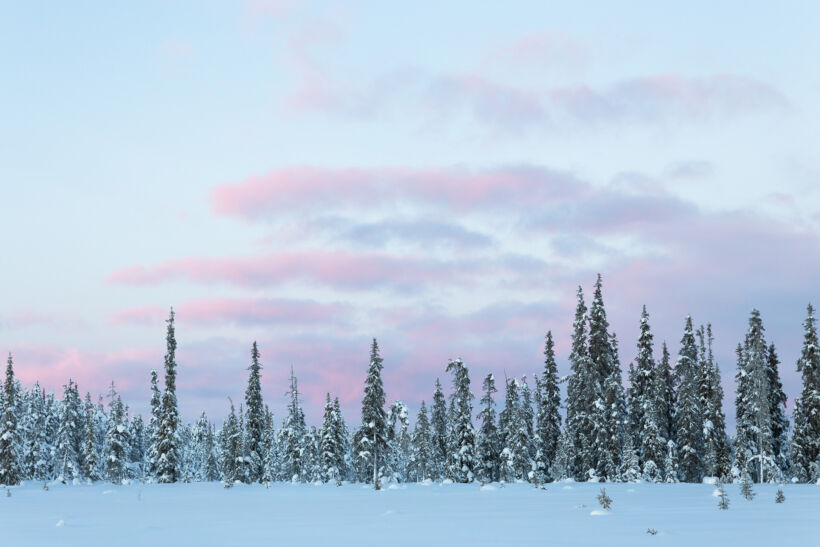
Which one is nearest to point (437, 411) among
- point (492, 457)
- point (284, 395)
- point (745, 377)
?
point (492, 457)

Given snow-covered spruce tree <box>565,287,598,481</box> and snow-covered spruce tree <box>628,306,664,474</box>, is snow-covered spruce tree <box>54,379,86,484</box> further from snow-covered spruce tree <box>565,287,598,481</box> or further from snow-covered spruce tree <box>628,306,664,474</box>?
snow-covered spruce tree <box>628,306,664,474</box>

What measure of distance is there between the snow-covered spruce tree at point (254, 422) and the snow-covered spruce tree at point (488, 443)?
24774mm

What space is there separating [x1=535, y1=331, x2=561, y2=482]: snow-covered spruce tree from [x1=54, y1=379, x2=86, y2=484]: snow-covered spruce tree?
2339 inches

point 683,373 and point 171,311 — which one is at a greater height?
point 171,311

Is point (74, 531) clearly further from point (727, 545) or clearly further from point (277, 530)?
point (727, 545)

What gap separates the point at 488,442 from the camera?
8162 centimetres

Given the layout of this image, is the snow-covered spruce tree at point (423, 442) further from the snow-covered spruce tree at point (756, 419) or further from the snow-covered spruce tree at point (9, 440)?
the snow-covered spruce tree at point (9, 440)

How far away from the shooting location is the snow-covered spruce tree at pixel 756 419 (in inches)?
2655

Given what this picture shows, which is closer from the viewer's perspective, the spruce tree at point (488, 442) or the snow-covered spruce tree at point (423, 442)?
the spruce tree at point (488, 442)

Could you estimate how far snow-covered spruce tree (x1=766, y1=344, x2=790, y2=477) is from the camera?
243 ft

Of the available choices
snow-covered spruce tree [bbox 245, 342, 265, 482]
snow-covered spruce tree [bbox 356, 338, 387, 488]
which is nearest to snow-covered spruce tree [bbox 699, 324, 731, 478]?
snow-covered spruce tree [bbox 356, 338, 387, 488]

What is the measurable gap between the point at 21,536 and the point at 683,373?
6440 cm

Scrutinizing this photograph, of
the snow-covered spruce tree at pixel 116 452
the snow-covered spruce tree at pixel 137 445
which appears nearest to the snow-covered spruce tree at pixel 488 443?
the snow-covered spruce tree at pixel 116 452

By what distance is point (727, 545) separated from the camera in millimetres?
15781
